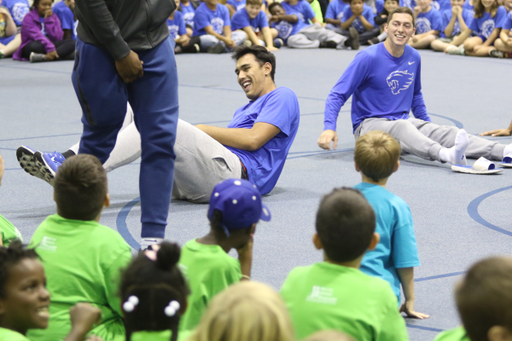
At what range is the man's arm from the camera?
354 cm

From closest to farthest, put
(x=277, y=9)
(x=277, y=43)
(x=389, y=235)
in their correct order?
(x=389, y=235) < (x=277, y=43) < (x=277, y=9)

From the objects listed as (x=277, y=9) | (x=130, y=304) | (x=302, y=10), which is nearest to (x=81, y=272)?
(x=130, y=304)

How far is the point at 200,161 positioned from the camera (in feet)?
11.2

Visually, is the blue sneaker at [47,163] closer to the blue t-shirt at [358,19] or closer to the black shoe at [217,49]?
the black shoe at [217,49]

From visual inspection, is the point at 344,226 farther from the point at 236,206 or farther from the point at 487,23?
the point at 487,23

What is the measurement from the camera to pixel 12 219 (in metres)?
3.18

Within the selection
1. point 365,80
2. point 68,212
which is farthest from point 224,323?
point 365,80

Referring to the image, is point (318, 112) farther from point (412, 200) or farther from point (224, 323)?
point (224, 323)

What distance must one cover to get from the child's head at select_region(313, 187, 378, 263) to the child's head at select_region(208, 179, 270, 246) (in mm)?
223

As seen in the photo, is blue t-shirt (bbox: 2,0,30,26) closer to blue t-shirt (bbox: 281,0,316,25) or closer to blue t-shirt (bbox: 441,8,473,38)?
blue t-shirt (bbox: 281,0,316,25)

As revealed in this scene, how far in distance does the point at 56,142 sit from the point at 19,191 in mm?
1238

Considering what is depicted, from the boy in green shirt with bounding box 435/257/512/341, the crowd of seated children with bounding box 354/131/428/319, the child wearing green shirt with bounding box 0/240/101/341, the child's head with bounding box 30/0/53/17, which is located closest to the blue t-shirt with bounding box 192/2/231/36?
the child's head with bounding box 30/0/53/17

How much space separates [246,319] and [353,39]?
1200 centimetres

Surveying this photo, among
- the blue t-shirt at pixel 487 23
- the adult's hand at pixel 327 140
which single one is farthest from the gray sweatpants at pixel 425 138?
the blue t-shirt at pixel 487 23
